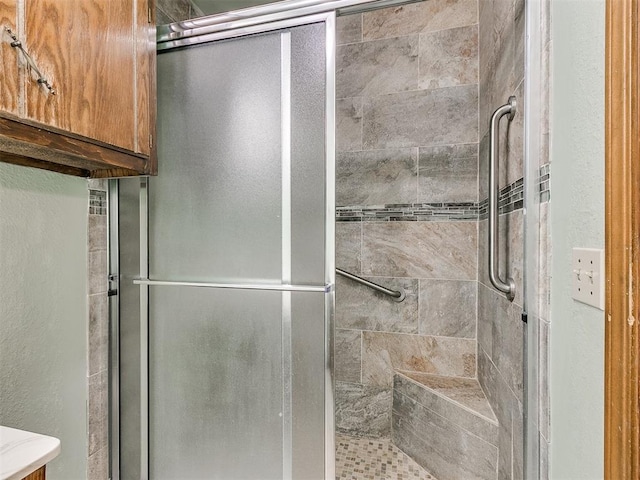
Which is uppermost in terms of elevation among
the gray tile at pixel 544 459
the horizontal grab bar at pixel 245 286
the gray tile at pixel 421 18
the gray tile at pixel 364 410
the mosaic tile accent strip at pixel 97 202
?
the gray tile at pixel 421 18

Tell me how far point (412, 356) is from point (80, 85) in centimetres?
202

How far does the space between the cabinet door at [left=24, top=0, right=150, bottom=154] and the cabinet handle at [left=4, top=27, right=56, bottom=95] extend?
0.01 meters

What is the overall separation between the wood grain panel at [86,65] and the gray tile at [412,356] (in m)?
1.73

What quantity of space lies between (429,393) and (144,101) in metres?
1.83

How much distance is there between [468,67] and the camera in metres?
2.01

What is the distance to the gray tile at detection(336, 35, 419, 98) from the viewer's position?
2109mm

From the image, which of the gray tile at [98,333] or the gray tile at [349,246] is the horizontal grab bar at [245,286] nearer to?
the gray tile at [98,333]

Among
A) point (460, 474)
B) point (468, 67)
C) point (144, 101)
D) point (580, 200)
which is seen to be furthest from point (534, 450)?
point (468, 67)

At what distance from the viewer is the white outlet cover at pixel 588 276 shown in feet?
2.23

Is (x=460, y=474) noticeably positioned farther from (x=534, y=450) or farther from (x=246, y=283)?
(x=246, y=283)

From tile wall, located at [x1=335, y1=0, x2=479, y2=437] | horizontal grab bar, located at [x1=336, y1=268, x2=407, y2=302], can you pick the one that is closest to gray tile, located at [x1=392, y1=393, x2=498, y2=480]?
tile wall, located at [x1=335, y1=0, x2=479, y2=437]

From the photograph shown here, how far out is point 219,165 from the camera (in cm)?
121

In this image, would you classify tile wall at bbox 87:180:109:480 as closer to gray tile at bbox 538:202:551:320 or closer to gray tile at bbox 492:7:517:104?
gray tile at bbox 538:202:551:320

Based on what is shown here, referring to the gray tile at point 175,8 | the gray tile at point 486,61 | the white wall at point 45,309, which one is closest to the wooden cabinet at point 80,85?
the white wall at point 45,309
